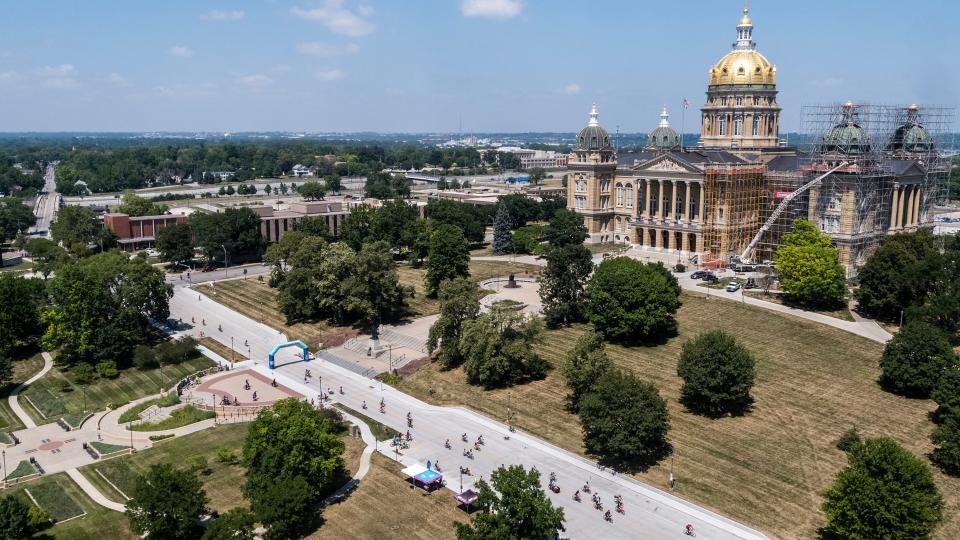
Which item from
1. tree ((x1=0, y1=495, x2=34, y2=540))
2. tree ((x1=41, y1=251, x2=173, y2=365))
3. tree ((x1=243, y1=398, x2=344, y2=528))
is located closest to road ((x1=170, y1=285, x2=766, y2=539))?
tree ((x1=243, y1=398, x2=344, y2=528))

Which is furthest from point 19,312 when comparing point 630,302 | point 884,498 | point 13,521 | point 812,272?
point 812,272

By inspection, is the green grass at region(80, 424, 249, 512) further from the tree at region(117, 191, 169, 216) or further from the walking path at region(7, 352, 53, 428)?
the tree at region(117, 191, 169, 216)

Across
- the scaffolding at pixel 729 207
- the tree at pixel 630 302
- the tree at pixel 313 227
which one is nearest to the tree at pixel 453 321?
the tree at pixel 630 302

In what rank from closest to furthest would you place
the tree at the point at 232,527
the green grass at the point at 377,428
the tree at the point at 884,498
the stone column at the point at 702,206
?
the tree at the point at 884,498 → the tree at the point at 232,527 → the green grass at the point at 377,428 → the stone column at the point at 702,206

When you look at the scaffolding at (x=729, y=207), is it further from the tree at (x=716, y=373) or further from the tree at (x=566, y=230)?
the tree at (x=716, y=373)

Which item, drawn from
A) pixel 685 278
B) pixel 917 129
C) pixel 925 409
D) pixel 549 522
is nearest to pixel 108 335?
pixel 549 522

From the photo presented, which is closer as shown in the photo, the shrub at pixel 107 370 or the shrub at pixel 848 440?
the shrub at pixel 848 440
